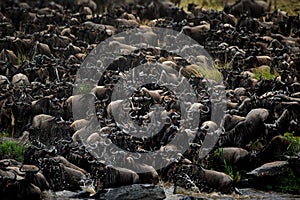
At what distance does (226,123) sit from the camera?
1906cm

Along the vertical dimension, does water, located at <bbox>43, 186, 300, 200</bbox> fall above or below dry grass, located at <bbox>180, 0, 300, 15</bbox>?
above

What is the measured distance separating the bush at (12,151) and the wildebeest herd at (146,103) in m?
0.31

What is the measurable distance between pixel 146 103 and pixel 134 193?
13.9 feet

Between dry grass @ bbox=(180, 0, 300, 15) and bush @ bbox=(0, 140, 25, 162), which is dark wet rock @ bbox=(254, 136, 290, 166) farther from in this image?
dry grass @ bbox=(180, 0, 300, 15)

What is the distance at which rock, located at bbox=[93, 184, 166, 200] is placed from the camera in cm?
1579

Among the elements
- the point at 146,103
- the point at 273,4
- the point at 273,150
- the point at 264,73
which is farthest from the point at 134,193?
the point at 273,4

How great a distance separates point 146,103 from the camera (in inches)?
778

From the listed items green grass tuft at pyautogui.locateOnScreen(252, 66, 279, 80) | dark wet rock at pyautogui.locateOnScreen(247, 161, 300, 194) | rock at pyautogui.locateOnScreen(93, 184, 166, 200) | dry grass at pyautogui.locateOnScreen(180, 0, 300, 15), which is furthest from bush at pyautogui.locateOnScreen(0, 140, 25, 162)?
dry grass at pyautogui.locateOnScreen(180, 0, 300, 15)

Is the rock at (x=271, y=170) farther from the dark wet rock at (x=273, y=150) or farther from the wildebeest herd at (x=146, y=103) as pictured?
the dark wet rock at (x=273, y=150)

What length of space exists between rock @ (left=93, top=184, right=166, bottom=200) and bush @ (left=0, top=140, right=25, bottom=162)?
8.96 feet

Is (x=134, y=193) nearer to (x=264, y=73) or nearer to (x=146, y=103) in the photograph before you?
(x=146, y=103)

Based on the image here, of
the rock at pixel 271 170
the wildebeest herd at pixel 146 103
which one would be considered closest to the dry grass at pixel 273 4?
the wildebeest herd at pixel 146 103

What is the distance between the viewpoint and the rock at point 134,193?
15.8 m

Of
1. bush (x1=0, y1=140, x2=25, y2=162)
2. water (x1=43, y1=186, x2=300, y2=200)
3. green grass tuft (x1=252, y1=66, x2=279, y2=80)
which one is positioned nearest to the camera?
water (x1=43, y1=186, x2=300, y2=200)
